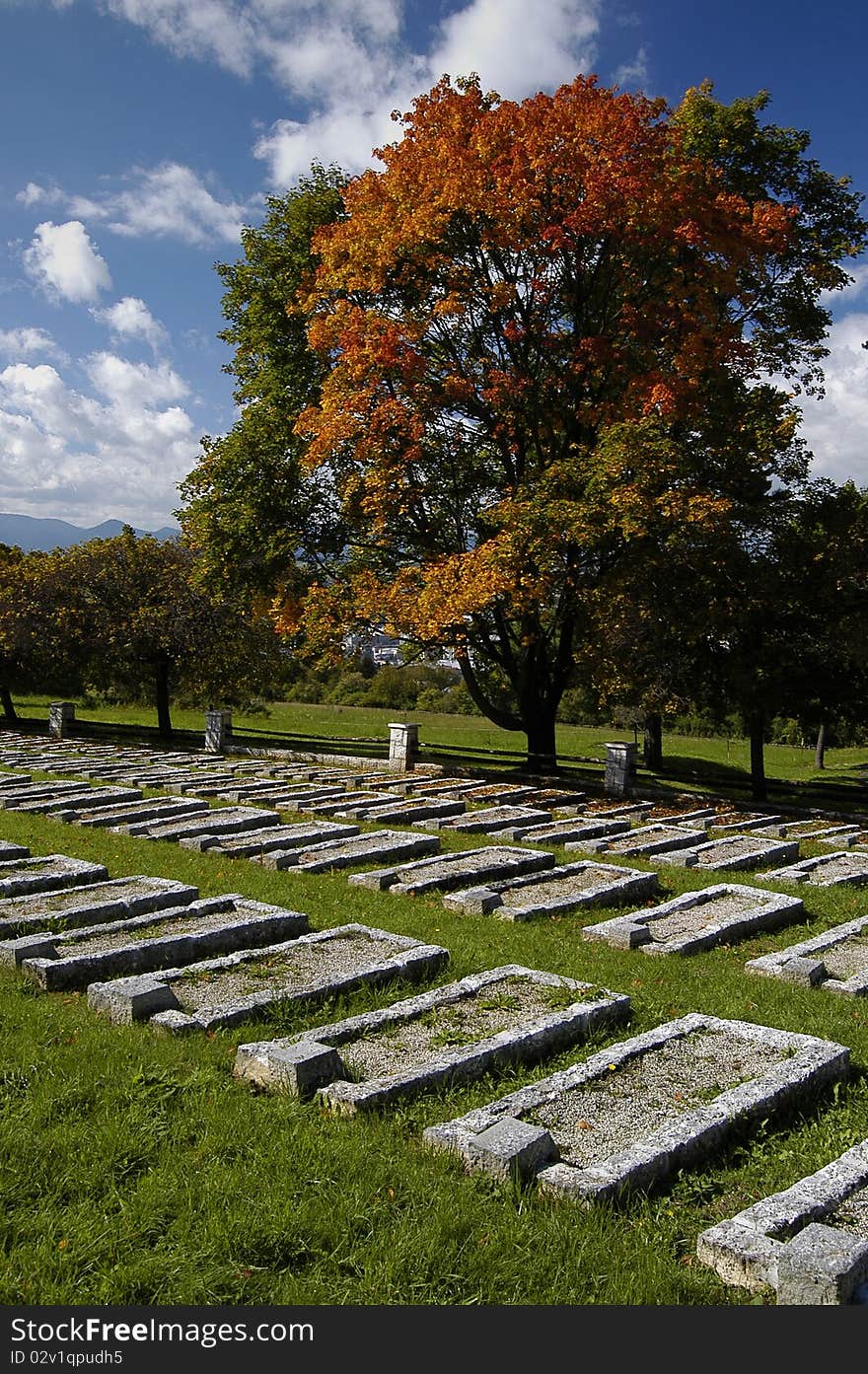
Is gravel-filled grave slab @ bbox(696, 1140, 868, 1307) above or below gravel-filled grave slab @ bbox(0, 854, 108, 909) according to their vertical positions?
below

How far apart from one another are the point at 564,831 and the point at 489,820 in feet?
4.36

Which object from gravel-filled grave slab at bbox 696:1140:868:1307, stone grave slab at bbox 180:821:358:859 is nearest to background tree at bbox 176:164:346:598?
stone grave slab at bbox 180:821:358:859

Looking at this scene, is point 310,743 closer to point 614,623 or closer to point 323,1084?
point 614,623

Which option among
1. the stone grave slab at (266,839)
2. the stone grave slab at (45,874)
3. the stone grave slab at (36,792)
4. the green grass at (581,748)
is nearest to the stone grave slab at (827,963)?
the stone grave slab at (266,839)

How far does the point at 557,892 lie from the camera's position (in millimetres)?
10391

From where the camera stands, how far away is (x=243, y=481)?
66.3ft

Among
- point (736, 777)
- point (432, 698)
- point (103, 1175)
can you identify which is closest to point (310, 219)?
point (736, 777)

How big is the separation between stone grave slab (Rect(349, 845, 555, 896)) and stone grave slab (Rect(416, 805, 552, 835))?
1.72 metres

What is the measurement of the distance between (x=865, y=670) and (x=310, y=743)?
1530 centimetres

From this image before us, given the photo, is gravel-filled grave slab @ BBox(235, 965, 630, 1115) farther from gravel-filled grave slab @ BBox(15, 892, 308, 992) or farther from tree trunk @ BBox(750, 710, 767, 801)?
tree trunk @ BBox(750, 710, 767, 801)

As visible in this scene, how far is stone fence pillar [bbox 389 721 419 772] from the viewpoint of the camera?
1988cm

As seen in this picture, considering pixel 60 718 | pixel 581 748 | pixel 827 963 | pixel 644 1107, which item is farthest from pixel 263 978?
pixel 581 748

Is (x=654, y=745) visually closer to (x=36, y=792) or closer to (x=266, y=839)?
(x=266, y=839)

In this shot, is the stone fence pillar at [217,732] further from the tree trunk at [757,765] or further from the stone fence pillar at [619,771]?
the tree trunk at [757,765]
